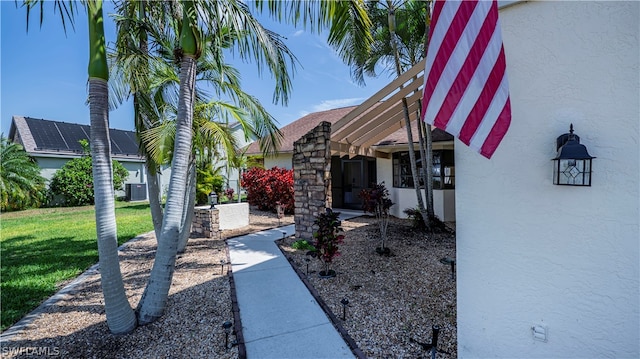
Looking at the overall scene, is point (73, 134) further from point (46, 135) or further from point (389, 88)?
point (389, 88)

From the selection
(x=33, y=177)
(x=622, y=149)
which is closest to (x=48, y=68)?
(x=622, y=149)

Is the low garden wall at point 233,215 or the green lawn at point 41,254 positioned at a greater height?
the low garden wall at point 233,215

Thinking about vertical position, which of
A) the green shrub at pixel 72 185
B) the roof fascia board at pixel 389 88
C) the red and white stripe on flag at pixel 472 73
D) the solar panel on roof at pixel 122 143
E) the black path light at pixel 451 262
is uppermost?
the solar panel on roof at pixel 122 143

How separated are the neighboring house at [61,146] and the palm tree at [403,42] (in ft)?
55.8

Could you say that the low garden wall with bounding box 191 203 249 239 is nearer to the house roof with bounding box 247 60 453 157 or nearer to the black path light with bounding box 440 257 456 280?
the house roof with bounding box 247 60 453 157

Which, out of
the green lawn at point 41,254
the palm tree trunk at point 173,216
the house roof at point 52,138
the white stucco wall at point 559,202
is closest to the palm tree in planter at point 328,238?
the palm tree trunk at point 173,216

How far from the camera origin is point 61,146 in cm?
1953

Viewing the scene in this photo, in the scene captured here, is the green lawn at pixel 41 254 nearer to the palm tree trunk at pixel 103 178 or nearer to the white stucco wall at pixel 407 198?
the palm tree trunk at pixel 103 178

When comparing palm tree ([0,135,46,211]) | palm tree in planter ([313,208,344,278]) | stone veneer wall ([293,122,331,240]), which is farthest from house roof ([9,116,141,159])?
palm tree in planter ([313,208,344,278])

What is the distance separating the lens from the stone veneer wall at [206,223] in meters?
8.70

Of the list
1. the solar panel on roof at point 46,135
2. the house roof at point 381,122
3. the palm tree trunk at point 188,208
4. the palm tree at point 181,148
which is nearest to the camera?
the palm tree at point 181,148

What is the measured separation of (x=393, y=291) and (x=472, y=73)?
12.7 ft

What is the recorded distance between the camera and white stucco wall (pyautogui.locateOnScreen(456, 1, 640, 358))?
220 cm

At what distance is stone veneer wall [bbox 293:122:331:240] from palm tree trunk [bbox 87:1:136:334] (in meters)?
5.02
